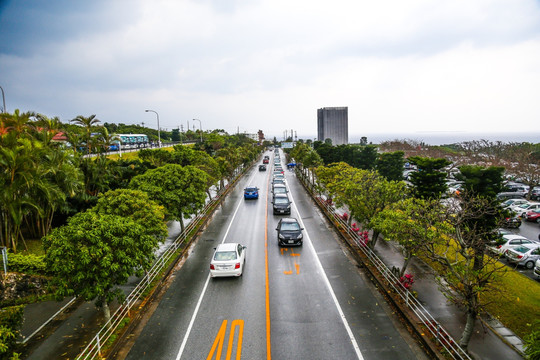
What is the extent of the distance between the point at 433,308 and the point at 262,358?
24.5 feet

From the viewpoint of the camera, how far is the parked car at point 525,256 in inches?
671

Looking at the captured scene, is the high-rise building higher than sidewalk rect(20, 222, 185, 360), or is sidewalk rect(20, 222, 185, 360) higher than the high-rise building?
the high-rise building

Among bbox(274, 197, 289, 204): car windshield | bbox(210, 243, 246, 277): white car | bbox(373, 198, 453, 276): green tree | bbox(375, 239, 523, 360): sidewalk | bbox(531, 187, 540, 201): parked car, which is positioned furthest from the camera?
bbox(531, 187, 540, 201): parked car

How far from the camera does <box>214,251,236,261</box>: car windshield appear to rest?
1502 cm

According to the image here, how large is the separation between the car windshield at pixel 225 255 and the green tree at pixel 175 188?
5475 millimetres

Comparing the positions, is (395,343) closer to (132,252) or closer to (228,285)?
(228,285)

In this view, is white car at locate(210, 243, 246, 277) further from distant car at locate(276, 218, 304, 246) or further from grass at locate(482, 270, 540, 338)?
grass at locate(482, 270, 540, 338)

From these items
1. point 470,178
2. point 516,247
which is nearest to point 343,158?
point 516,247

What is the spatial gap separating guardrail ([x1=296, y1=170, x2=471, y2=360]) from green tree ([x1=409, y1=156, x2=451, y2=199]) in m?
4.67

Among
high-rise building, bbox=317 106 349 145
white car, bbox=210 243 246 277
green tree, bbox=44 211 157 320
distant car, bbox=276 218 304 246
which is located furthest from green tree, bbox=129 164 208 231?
high-rise building, bbox=317 106 349 145

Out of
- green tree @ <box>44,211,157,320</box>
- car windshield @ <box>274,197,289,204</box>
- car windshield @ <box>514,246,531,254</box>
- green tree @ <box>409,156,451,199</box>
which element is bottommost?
car windshield @ <box>514,246,531,254</box>

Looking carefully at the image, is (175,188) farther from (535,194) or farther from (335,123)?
(335,123)

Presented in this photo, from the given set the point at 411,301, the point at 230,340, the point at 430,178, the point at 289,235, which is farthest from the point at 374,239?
the point at 230,340

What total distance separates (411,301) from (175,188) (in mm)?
15164
